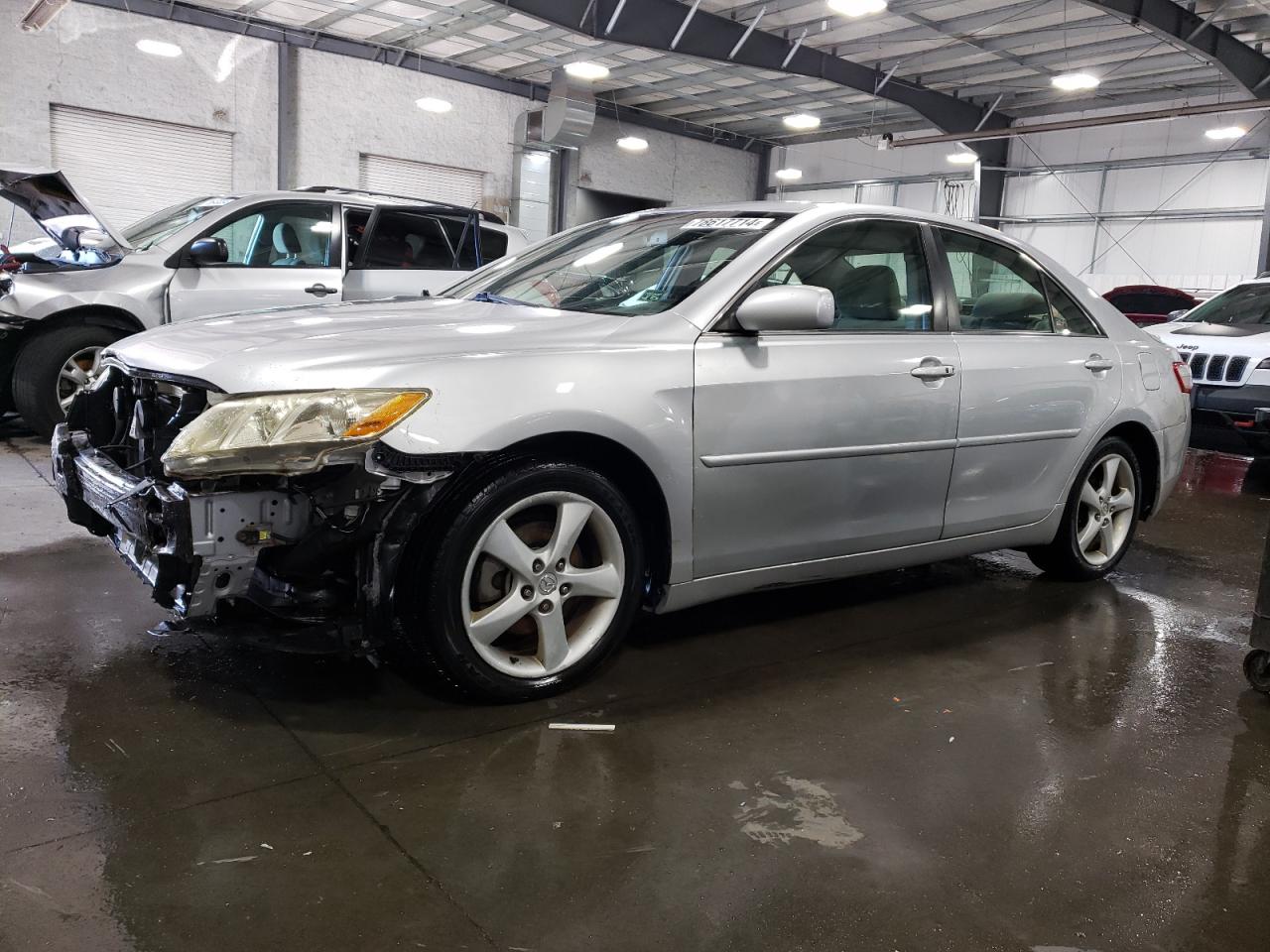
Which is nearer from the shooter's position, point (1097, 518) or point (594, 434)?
point (594, 434)

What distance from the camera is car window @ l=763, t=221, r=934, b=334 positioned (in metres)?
3.20

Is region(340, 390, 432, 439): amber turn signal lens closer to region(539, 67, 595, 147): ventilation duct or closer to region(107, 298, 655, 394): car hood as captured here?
region(107, 298, 655, 394): car hood

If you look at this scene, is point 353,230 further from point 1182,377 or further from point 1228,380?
point 1228,380

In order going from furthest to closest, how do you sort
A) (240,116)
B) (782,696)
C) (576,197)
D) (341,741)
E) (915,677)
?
(576,197) < (240,116) < (915,677) < (782,696) < (341,741)

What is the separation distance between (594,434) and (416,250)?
17.1ft

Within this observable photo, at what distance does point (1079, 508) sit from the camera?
4145 mm

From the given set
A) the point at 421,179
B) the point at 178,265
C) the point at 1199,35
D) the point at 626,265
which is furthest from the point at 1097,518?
the point at 421,179

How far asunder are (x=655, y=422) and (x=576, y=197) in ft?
49.7

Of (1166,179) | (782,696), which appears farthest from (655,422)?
(1166,179)

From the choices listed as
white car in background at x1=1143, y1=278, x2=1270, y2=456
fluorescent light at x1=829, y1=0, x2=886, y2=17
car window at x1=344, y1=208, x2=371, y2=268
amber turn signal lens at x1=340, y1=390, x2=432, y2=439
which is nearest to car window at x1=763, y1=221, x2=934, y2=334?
amber turn signal lens at x1=340, y1=390, x2=432, y2=439

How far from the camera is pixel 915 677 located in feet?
10.2

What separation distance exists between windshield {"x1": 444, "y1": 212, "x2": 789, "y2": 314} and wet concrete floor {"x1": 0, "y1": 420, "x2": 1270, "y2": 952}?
3.65 ft

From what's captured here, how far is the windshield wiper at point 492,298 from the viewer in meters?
3.25

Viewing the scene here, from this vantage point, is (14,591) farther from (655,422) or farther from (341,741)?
(655,422)
